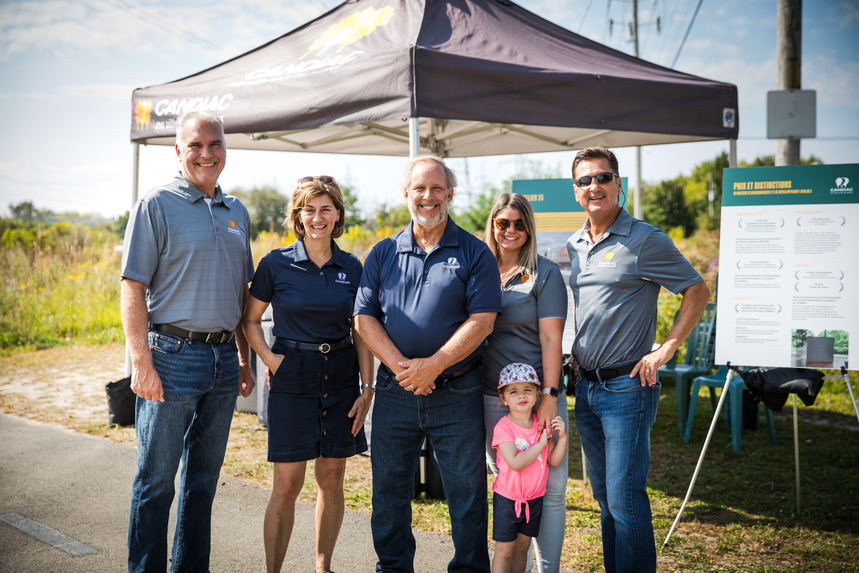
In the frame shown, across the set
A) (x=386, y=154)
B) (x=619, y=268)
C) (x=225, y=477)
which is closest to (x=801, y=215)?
(x=619, y=268)

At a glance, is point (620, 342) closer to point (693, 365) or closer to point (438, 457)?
point (438, 457)

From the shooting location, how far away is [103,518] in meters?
3.57

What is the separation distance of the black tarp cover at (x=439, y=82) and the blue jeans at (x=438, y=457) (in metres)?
1.85

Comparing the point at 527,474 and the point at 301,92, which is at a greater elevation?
the point at 301,92

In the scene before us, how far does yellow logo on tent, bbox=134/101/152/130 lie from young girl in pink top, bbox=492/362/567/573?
13.7 ft

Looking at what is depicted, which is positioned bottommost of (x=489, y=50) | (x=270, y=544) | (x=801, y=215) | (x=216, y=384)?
(x=270, y=544)

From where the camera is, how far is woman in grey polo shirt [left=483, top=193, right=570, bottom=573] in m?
2.48

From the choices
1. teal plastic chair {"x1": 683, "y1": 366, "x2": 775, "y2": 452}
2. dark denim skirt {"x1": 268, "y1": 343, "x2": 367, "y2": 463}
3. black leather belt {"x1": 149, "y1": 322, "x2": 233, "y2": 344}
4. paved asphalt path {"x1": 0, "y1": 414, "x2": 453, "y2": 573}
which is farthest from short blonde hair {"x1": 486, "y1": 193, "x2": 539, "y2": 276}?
teal plastic chair {"x1": 683, "y1": 366, "x2": 775, "y2": 452}

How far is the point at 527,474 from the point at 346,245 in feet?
34.6

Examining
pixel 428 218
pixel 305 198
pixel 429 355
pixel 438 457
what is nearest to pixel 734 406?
pixel 438 457

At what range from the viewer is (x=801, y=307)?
3312 millimetres

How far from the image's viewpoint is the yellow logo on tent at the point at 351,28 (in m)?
4.38

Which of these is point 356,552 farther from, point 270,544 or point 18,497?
point 18,497

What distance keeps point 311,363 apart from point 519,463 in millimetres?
979
